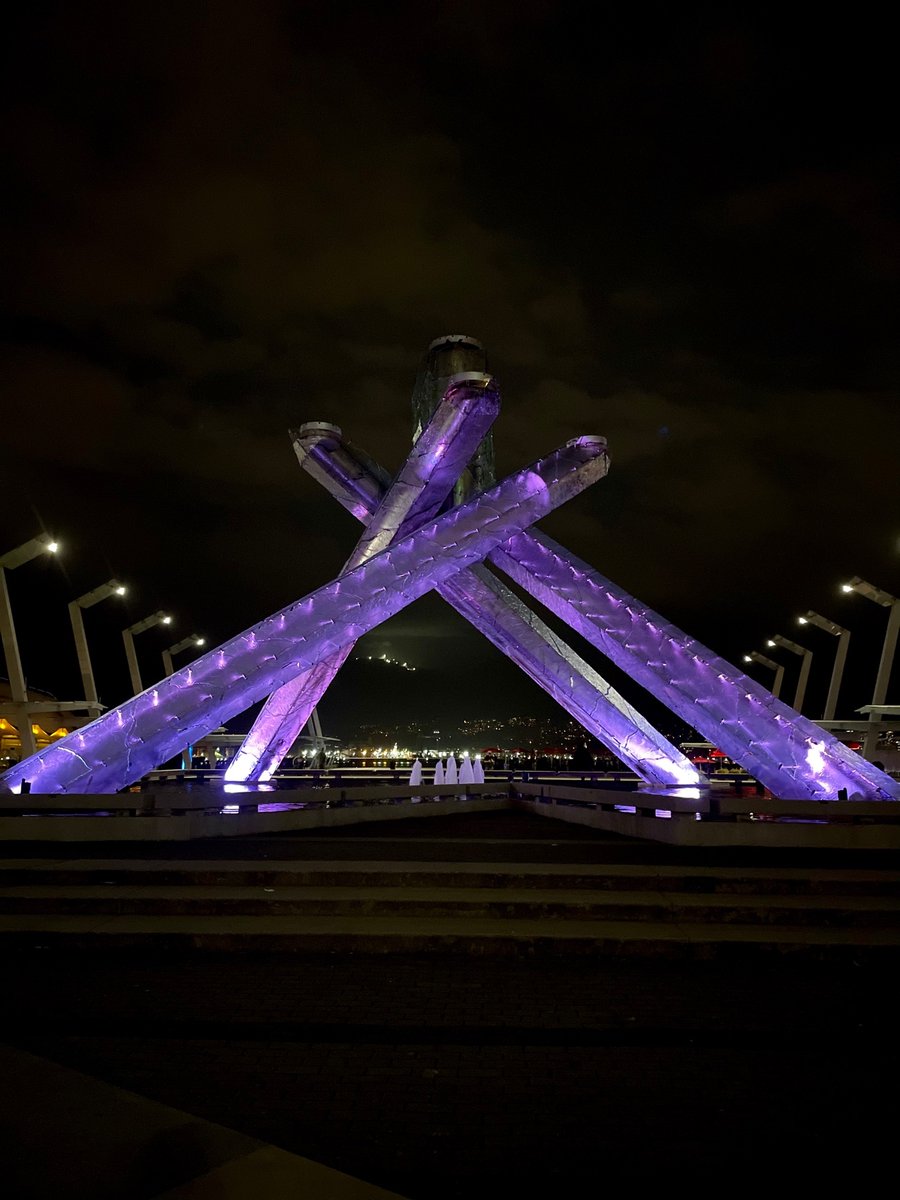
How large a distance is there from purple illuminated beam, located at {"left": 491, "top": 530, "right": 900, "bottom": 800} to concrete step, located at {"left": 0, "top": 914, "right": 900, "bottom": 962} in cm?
850

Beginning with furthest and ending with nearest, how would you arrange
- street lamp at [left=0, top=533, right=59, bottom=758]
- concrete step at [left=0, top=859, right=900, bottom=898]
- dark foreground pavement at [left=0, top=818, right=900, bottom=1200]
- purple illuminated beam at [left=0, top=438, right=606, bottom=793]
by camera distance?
street lamp at [left=0, top=533, right=59, bottom=758] → purple illuminated beam at [left=0, top=438, right=606, bottom=793] → concrete step at [left=0, top=859, right=900, bottom=898] → dark foreground pavement at [left=0, top=818, right=900, bottom=1200]

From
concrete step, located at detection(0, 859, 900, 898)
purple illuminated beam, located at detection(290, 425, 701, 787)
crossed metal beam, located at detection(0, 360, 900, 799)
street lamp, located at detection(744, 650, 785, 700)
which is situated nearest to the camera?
concrete step, located at detection(0, 859, 900, 898)

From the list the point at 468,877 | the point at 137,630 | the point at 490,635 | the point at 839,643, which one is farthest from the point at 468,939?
the point at 839,643

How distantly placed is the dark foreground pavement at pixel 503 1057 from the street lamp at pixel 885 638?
2109 cm

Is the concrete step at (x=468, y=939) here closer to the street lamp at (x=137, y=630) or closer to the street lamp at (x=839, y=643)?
the street lamp at (x=137, y=630)

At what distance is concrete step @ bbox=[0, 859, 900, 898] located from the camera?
6957 millimetres

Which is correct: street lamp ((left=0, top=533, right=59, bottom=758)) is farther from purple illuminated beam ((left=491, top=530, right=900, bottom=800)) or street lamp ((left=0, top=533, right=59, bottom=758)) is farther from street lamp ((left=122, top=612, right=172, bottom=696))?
purple illuminated beam ((left=491, top=530, right=900, bottom=800))

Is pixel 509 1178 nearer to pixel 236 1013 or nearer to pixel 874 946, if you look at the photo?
pixel 236 1013

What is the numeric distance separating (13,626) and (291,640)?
8575mm

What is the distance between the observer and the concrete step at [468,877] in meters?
6.96

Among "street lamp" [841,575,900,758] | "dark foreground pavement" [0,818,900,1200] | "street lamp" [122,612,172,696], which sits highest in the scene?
"street lamp" [841,575,900,758]

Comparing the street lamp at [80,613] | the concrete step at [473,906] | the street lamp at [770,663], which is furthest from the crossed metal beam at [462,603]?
the street lamp at [770,663]

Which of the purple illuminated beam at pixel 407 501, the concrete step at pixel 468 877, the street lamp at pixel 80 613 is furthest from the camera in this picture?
the street lamp at pixel 80 613

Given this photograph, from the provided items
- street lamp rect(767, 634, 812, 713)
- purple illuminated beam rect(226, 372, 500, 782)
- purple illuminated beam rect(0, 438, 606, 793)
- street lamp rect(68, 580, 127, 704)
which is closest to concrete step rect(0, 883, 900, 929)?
purple illuminated beam rect(0, 438, 606, 793)
